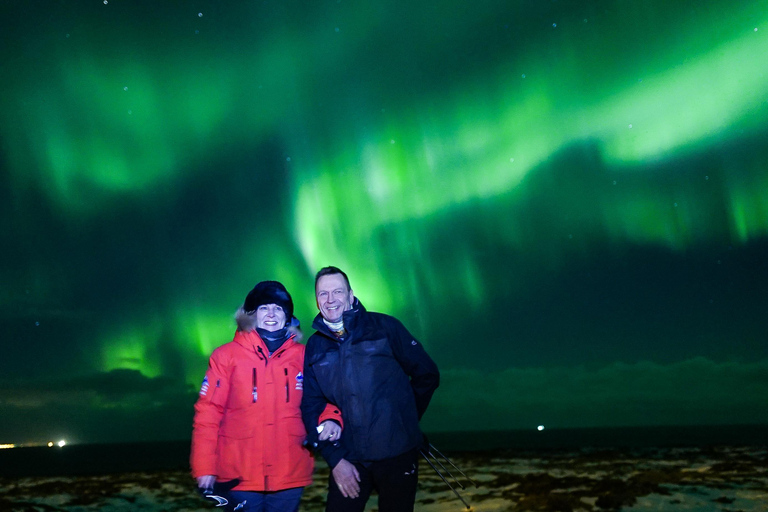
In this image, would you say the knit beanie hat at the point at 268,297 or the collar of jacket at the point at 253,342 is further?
the knit beanie hat at the point at 268,297

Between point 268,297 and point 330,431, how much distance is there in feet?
4.51

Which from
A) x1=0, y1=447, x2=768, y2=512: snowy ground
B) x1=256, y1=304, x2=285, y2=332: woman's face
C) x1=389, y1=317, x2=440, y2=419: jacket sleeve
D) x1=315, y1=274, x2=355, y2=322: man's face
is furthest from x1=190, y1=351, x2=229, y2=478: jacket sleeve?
x1=0, y1=447, x2=768, y2=512: snowy ground

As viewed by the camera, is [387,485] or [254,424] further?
[254,424]

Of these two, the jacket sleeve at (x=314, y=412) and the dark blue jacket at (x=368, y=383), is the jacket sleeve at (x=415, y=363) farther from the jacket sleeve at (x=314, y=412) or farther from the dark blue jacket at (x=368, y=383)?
the jacket sleeve at (x=314, y=412)

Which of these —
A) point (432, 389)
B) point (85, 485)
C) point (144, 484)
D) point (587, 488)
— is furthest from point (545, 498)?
point (85, 485)

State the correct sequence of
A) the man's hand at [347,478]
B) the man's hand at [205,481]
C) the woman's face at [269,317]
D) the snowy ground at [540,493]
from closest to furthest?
the man's hand at [347,478], the man's hand at [205,481], the woman's face at [269,317], the snowy ground at [540,493]

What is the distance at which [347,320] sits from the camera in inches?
169

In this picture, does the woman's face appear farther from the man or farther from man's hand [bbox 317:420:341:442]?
man's hand [bbox 317:420:341:442]

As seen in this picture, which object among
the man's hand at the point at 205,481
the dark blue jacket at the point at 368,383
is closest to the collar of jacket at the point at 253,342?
the dark blue jacket at the point at 368,383

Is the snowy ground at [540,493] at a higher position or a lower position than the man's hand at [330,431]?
lower

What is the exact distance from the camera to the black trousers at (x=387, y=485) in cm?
409

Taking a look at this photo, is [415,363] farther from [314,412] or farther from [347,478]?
[347,478]

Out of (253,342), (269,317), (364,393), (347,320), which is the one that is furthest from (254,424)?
(347,320)

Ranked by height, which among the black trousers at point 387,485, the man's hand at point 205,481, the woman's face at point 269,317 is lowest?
the black trousers at point 387,485
